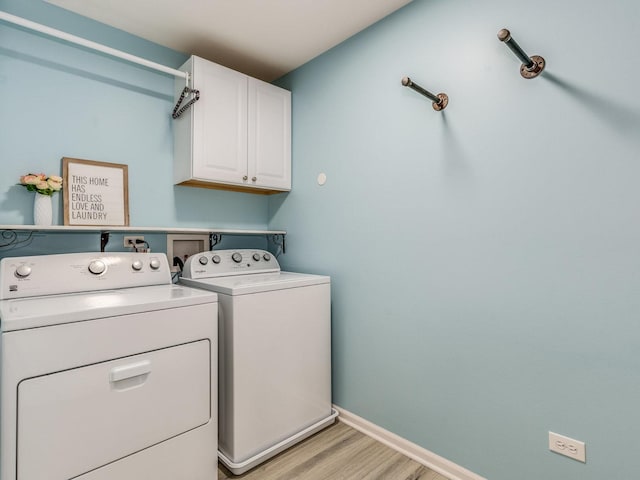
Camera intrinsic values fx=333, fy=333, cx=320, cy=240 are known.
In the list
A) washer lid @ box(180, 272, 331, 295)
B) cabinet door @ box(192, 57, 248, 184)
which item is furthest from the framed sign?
washer lid @ box(180, 272, 331, 295)

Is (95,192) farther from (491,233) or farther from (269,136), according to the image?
(491,233)

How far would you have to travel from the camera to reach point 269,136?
95.2 inches

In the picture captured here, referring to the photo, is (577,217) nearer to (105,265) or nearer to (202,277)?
(202,277)

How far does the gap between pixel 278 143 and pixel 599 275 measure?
6.62 feet

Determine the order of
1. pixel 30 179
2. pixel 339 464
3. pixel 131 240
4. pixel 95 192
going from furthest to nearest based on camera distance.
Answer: pixel 131 240
pixel 95 192
pixel 339 464
pixel 30 179

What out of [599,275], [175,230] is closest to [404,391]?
[599,275]

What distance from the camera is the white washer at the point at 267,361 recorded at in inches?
66.4

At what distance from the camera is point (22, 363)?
3.64 feet

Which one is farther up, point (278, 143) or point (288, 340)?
point (278, 143)

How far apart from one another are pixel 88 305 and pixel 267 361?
34.9 inches

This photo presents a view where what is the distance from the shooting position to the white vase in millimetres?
1675

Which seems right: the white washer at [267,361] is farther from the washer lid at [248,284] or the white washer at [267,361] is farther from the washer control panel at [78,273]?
the washer control panel at [78,273]

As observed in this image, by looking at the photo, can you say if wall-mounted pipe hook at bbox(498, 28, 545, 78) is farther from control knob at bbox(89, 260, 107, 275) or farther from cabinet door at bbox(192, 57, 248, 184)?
control knob at bbox(89, 260, 107, 275)

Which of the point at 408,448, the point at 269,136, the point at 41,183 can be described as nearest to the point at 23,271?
the point at 41,183
